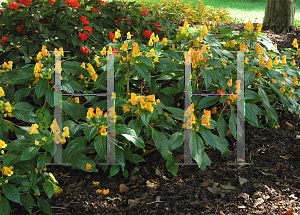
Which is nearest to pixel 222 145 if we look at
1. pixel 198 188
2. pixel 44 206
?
pixel 198 188

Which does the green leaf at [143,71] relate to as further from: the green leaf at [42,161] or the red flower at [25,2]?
the red flower at [25,2]

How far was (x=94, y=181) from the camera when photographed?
6.61ft

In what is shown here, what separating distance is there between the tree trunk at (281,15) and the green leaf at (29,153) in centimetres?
518

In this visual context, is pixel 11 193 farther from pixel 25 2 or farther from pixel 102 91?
pixel 25 2

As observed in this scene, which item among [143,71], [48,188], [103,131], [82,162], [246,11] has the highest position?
[246,11]

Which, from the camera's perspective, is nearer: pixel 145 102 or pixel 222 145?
pixel 145 102

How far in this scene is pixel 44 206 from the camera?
5.57 feet

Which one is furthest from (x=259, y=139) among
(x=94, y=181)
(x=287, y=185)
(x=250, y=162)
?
(x=94, y=181)

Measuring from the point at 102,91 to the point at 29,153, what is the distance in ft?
3.58

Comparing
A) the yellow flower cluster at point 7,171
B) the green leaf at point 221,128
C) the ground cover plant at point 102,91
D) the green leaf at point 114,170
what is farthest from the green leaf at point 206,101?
the yellow flower cluster at point 7,171

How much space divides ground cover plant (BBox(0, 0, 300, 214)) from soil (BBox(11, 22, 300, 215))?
103 mm

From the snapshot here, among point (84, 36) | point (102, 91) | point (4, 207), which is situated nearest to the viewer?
point (4, 207)

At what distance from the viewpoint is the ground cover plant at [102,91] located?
173 cm

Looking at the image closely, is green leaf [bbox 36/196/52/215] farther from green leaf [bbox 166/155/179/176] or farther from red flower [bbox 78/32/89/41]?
red flower [bbox 78/32/89/41]
